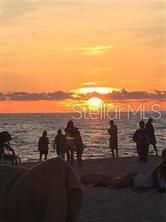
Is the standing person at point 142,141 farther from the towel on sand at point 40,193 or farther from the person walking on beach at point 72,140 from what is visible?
the towel on sand at point 40,193

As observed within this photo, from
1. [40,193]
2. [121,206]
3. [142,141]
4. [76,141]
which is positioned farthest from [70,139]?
[40,193]

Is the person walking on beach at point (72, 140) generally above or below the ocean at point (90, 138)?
above

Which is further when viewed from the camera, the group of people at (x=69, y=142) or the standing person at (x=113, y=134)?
the standing person at (x=113, y=134)

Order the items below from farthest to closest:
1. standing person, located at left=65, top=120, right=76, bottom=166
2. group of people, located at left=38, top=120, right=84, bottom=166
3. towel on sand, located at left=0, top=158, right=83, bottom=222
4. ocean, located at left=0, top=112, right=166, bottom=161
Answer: ocean, located at left=0, top=112, right=166, bottom=161 → standing person, located at left=65, top=120, right=76, bottom=166 → group of people, located at left=38, top=120, right=84, bottom=166 → towel on sand, located at left=0, top=158, right=83, bottom=222

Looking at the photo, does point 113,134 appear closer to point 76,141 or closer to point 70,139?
point 76,141

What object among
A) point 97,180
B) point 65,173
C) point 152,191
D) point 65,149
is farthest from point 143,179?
point 65,173

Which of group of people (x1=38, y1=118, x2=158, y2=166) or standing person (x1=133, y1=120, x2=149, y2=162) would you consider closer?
group of people (x1=38, y1=118, x2=158, y2=166)

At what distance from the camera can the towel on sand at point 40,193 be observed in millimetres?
5207

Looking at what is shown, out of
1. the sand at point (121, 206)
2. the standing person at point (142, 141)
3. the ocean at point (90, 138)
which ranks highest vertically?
the standing person at point (142, 141)

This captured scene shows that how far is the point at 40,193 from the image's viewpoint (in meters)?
5.29

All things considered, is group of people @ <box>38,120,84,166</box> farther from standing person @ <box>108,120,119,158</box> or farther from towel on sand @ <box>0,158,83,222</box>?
towel on sand @ <box>0,158,83,222</box>

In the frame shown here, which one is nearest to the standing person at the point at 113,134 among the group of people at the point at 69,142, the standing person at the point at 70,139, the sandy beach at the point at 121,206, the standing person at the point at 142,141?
the standing person at the point at 142,141

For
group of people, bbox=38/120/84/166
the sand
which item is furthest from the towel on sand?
group of people, bbox=38/120/84/166

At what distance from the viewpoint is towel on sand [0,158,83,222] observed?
5207 millimetres
